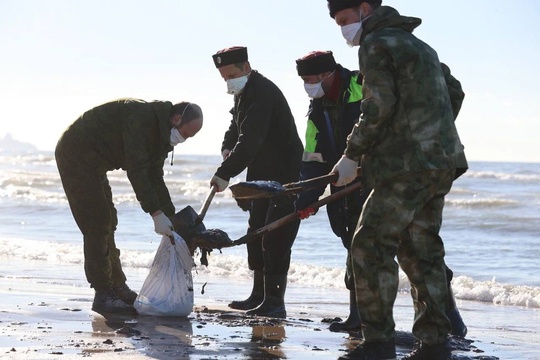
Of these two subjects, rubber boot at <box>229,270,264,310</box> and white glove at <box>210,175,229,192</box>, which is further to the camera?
rubber boot at <box>229,270,264,310</box>

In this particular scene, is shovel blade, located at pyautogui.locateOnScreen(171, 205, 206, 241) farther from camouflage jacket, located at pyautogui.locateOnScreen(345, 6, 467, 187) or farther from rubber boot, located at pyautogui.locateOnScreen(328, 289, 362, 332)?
camouflage jacket, located at pyautogui.locateOnScreen(345, 6, 467, 187)

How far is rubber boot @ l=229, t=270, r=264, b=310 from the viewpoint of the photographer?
7719 millimetres

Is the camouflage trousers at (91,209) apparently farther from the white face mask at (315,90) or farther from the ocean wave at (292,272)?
the ocean wave at (292,272)

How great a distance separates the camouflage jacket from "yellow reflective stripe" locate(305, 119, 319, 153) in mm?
1771

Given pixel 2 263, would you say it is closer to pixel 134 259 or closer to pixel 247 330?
pixel 134 259

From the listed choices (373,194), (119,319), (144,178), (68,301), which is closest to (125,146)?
(144,178)

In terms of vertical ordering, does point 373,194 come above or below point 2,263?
above

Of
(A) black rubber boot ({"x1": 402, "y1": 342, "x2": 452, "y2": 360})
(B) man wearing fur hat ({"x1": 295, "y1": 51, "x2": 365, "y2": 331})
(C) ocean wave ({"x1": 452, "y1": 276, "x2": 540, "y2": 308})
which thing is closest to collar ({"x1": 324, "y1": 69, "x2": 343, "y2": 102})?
(B) man wearing fur hat ({"x1": 295, "y1": 51, "x2": 365, "y2": 331})

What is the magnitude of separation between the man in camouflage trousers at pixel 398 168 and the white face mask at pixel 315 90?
5.24 ft

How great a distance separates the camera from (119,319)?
6.75m

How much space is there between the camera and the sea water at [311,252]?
9754 mm

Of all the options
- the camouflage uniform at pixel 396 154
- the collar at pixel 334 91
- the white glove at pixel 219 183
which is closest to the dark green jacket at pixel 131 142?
the white glove at pixel 219 183

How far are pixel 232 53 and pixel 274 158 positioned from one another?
2.67 feet

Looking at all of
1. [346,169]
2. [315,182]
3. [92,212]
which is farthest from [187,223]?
[346,169]
